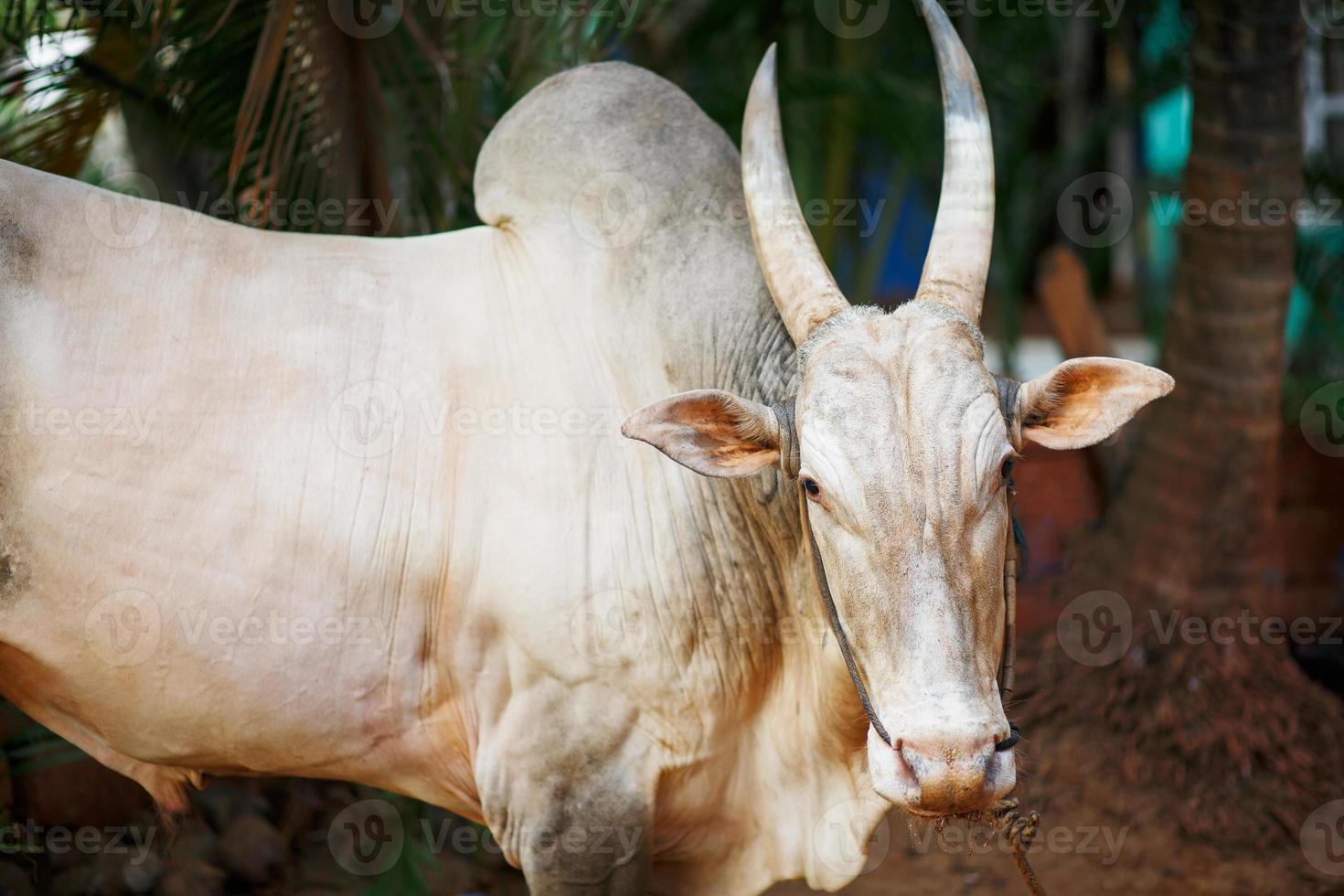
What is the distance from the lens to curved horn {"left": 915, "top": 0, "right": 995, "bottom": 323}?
300cm

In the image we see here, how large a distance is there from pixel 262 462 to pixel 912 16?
5.03m

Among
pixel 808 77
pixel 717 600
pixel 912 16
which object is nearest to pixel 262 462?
pixel 717 600

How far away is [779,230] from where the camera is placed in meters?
3.09

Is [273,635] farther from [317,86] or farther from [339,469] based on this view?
[317,86]

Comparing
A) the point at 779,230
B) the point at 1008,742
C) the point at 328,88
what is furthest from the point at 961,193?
the point at 328,88

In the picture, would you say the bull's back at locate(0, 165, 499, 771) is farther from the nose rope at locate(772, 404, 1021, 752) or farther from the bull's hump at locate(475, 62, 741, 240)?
the nose rope at locate(772, 404, 1021, 752)

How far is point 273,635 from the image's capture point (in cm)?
320

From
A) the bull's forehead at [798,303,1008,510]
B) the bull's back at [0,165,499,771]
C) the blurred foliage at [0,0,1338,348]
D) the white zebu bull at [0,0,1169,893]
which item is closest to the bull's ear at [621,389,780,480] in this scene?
the white zebu bull at [0,0,1169,893]

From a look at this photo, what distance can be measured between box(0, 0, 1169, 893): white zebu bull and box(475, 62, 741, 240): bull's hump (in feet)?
0.08

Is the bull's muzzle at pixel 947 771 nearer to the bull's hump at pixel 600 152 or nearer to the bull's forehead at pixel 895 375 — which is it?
the bull's forehead at pixel 895 375

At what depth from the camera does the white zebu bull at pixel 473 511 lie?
123 inches

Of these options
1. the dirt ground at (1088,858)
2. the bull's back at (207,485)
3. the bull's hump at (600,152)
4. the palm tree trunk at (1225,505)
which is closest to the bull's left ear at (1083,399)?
the bull's hump at (600,152)

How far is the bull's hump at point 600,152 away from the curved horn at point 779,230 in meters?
0.31

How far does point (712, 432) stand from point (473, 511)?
2.33 feet
